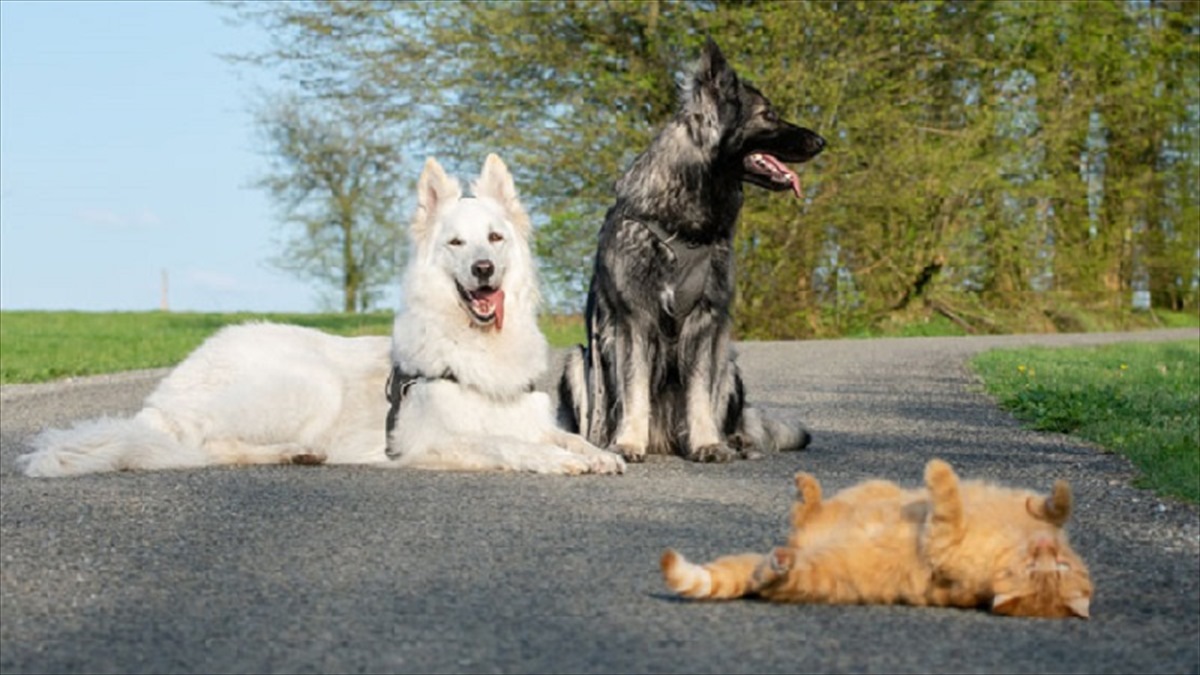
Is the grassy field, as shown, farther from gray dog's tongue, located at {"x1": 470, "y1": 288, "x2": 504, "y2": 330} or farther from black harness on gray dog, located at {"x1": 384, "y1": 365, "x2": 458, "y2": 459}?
gray dog's tongue, located at {"x1": 470, "y1": 288, "x2": 504, "y2": 330}

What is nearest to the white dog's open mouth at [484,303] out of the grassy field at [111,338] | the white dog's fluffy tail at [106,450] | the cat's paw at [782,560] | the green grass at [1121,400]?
the white dog's fluffy tail at [106,450]

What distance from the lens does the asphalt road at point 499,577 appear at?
13.2 ft

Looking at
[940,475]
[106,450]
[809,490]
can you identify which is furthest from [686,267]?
[940,475]

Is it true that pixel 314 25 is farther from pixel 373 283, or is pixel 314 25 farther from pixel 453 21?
pixel 373 283

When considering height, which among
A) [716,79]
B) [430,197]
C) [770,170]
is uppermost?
[716,79]

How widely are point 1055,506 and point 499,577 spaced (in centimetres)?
175

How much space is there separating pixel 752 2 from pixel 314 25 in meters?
7.13

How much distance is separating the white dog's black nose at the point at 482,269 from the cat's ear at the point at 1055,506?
4.13m

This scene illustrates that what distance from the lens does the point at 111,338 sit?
25359 mm

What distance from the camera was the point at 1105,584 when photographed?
196 inches

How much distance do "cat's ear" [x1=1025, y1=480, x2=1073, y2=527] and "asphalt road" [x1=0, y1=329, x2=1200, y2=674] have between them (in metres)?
0.30

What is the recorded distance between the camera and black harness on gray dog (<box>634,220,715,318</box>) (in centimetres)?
862

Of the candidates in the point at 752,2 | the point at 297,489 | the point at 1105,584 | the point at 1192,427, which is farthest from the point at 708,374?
the point at 752,2

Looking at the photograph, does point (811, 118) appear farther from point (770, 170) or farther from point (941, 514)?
point (941, 514)
